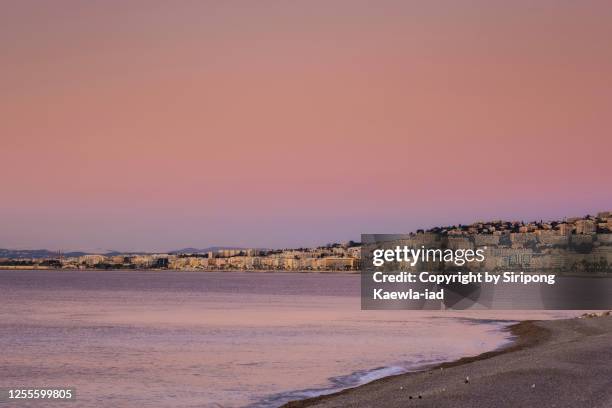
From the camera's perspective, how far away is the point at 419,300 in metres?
111

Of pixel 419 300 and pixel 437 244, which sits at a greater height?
pixel 437 244

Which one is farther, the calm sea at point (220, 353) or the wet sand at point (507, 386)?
the calm sea at point (220, 353)

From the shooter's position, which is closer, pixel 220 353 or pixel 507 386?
pixel 507 386

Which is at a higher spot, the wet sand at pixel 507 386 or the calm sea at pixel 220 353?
the wet sand at pixel 507 386

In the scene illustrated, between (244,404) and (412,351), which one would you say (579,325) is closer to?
(412,351)

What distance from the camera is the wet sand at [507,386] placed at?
65.0ft

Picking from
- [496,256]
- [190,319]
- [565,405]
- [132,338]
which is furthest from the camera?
[496,256]

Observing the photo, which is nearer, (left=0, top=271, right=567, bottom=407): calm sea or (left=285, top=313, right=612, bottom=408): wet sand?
(left=285, top=313, right=612, bottom=408): wet sand

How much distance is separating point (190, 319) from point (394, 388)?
48848 mm

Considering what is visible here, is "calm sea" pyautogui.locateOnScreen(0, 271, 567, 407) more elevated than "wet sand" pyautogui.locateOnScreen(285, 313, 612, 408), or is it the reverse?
"wet sand" pyautogui.locateOnScreen(285, 313, 612, 408)

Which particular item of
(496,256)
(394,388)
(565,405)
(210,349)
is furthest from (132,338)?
(496,256)

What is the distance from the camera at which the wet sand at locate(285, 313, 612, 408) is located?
19812 millimetres

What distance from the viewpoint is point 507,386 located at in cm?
2184

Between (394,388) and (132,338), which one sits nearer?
(394,388)
